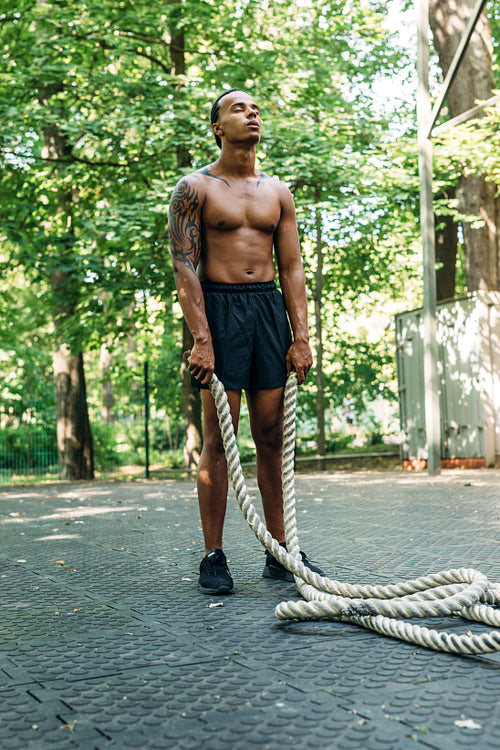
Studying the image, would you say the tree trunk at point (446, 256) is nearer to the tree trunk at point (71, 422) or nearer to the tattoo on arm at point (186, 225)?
the tree trunk at point (71, 422)

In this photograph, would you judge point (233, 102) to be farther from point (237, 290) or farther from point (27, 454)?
point (27, 454)

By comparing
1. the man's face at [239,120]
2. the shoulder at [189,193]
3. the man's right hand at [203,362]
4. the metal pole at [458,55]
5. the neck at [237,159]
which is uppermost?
the metal pole at [458,55]

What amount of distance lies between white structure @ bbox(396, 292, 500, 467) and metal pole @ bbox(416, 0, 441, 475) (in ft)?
3.27

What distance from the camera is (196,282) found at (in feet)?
11.6

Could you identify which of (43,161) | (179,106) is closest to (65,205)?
(43,161)

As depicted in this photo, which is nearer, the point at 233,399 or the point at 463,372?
the point at 233,399

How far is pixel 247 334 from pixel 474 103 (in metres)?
10.2

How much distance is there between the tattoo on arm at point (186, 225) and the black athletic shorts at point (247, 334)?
0.19 metres

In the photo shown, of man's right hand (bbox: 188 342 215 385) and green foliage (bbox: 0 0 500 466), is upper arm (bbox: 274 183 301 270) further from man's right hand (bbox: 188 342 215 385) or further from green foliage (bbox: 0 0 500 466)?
green foliage (bbox: 0 0 500 466)

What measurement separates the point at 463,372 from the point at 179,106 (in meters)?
5.68

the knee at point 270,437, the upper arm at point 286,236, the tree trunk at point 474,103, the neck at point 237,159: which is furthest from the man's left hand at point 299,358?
the tree trunk at point 474,103

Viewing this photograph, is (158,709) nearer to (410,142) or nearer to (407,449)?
(407,449)

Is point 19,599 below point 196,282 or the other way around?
below

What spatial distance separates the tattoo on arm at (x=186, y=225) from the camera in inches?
141
